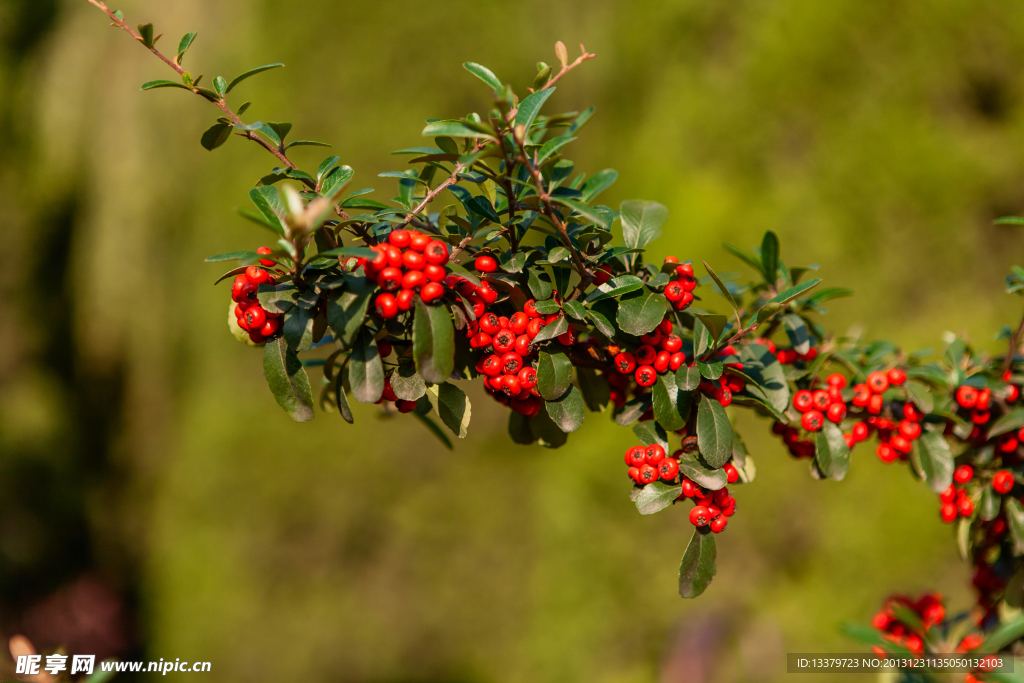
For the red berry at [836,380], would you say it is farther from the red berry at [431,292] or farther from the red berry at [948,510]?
the red berry at [431,292]

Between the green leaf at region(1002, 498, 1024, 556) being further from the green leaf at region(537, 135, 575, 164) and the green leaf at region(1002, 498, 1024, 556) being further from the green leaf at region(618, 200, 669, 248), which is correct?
the green leaf at region(537, 135, 575, 164)

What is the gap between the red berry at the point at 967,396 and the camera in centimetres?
85

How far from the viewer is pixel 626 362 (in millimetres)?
763

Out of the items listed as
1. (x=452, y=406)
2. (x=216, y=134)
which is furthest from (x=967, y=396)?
(x=216, y=134)

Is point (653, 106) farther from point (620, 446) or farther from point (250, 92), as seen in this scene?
point (250, 92)

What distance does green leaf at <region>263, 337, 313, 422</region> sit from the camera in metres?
0.68

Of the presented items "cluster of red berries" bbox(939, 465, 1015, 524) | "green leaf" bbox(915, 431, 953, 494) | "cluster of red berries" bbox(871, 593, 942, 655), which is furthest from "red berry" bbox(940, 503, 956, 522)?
"cluster of red berries" bbox(871, 593, 942, 655)

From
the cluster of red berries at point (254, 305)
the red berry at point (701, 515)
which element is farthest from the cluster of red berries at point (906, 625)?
the cluster of red berries at point (254, 305)

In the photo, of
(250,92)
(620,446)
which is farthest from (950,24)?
(250,92)

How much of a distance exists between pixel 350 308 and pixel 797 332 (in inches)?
25.4

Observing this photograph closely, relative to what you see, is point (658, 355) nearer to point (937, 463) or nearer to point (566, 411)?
point (566, 411)

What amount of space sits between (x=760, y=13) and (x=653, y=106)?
0.46m

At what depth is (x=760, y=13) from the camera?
6.74 ft

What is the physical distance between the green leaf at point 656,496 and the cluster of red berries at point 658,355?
0.42ft
